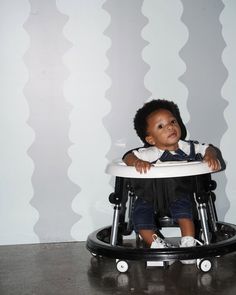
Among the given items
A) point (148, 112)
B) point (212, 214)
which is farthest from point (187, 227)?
point (148, 112)

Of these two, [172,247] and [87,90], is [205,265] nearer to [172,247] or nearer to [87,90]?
[172,247]

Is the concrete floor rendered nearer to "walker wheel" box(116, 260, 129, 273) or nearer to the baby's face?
"walker wheel" box(116, 260, 129, 273)

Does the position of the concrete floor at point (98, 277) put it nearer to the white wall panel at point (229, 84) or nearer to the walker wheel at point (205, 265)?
the walker wheel at point (205, 265)

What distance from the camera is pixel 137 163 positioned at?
113 cm

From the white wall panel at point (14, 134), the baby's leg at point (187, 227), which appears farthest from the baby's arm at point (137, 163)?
the white wall panel at point (14, 134)

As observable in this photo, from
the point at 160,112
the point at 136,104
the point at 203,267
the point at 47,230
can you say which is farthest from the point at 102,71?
the point at 203,267

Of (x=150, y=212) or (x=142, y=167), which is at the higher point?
(x=142, y=167)

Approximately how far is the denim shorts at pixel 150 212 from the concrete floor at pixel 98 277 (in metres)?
0.12

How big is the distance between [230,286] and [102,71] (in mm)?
854

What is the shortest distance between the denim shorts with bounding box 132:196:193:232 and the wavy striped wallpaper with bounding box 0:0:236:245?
267 millimetres

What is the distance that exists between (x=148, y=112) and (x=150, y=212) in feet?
1.14

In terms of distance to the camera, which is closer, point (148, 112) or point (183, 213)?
point (183, 213)

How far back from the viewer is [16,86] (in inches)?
57.1

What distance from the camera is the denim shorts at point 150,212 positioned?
3.92 feet
